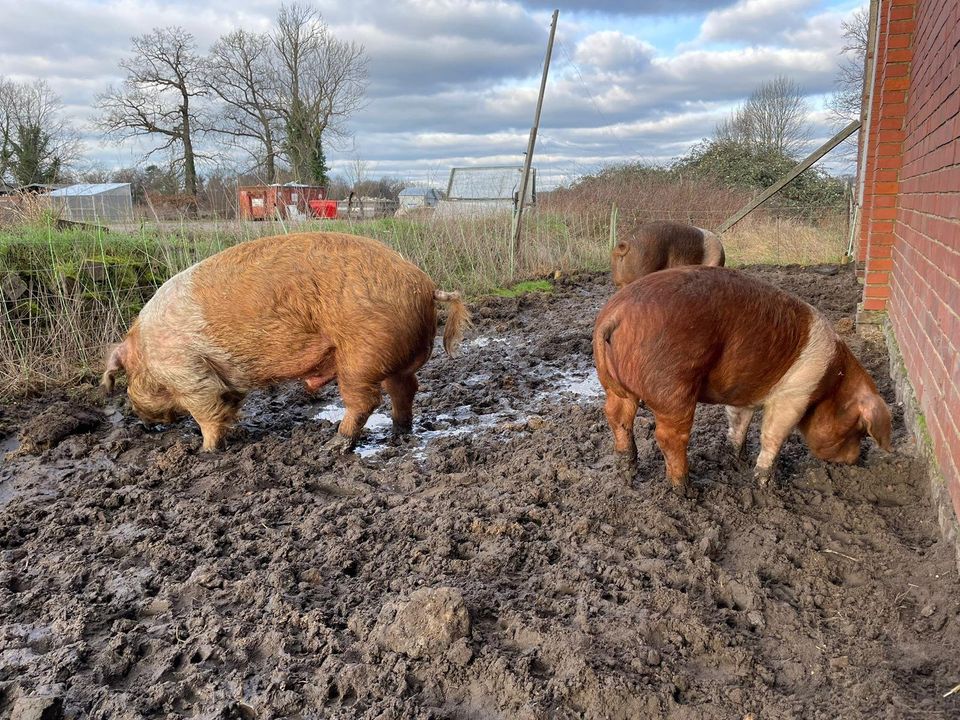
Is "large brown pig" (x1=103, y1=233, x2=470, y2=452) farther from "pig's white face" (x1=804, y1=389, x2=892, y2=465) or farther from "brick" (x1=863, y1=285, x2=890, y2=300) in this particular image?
"brick" (x1=863, y1=285, x2=890, y2=300)

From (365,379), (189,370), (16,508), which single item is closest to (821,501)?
(365,379)

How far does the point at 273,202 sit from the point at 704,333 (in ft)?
26.0

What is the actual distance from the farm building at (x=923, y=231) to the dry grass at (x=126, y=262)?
18.2 feet

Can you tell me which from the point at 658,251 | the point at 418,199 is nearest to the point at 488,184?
the point at 418,199

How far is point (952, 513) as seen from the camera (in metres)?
3.02

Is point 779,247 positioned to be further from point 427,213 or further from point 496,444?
point 496,444

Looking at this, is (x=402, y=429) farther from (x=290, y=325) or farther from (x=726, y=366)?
(x=726, y=366)

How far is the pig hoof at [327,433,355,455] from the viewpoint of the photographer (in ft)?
14.7

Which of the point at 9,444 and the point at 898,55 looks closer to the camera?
the point at 9,444

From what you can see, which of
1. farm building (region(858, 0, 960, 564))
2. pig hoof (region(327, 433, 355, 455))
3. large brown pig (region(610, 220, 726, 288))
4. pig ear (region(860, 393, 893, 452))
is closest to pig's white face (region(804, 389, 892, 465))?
pig ear (region(860, 393, 893, 452))

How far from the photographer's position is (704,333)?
125 inches

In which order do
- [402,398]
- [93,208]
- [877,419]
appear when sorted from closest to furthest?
[877,419]
[402,398]
[93,208]

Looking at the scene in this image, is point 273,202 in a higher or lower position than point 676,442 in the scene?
higher

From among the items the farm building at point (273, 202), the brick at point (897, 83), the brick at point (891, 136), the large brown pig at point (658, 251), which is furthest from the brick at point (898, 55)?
the farm building at point (273, 202)
